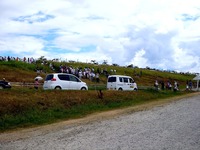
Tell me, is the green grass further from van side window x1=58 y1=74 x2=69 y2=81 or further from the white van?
the white van

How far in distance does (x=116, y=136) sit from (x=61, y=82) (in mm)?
14295

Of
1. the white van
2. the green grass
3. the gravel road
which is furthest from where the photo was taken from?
the white van

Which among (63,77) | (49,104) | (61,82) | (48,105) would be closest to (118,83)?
(63,77)

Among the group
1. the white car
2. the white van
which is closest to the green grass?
the white car

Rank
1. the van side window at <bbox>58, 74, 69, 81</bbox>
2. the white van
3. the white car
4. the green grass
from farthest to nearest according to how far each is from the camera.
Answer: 1. the white van
2. the van side window at <bbox>58, 74, 69, 81</bbox>
3. the white car
4. the green grass

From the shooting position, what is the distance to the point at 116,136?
13.6 m

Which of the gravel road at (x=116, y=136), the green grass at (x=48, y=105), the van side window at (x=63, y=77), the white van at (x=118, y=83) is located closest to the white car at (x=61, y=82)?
the van side window at (x=63, y=77)

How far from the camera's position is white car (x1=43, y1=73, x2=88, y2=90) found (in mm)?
26688

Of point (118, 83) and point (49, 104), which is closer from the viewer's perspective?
point (49, 104)

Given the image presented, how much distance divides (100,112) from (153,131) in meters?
8.35

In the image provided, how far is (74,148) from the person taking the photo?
11438 mm

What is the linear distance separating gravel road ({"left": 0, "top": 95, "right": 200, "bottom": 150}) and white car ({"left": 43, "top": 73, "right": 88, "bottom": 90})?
9.50 meters

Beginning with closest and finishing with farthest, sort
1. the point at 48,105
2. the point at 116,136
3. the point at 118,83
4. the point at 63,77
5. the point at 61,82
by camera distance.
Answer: the point at 116,136 → the point at 48,105 → the point at 61,82 → the point at 63,77 → the point at 118,83

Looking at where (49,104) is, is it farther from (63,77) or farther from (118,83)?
(118,83)
